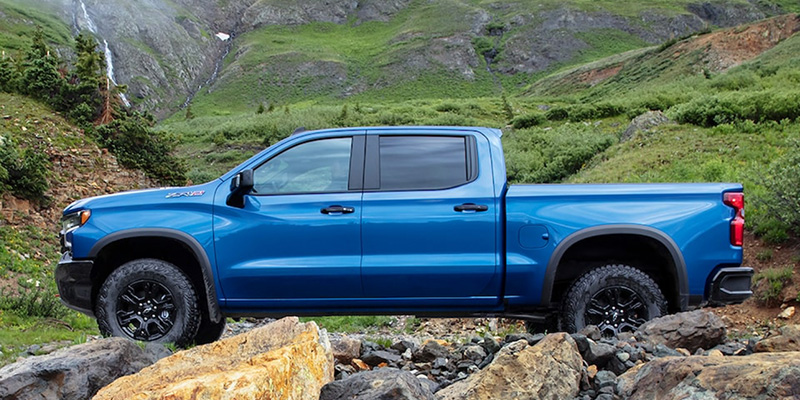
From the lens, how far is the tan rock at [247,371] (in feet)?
10.1

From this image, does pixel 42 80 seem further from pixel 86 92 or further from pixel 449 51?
pixel 449 51

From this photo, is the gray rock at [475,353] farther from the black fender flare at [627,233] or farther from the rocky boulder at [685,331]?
the rocky boulder at [685,331]

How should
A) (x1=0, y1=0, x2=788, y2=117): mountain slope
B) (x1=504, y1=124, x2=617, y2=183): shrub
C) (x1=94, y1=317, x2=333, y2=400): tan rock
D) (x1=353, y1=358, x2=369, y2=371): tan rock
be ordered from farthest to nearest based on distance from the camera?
(x1=0, y1=0, x2=788, y2=117): mountain slope < (x1=504, y1=124, x2=617, y2=183): shrub < (x1=353, y1=358, x2=369, y2=371): tan rock < (x1=94, y1=317, x2=333, y2=400): tan rock

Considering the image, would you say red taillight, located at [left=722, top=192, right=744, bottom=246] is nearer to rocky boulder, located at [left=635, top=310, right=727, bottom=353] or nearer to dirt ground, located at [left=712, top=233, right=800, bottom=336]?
rocky boulder, located at [left=635, top=310, right=727, bottom=353]

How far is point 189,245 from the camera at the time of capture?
5582mm

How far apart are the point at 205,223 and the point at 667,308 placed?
13.5ft

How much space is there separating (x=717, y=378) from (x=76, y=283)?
517 centimetres

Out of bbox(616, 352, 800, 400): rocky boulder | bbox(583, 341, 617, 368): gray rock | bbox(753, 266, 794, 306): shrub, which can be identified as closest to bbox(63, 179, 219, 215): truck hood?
bbox(583, 341, 617, 368): gray rock

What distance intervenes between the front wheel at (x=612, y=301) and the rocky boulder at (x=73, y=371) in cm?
342

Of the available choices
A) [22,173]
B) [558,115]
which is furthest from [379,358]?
[558,115]

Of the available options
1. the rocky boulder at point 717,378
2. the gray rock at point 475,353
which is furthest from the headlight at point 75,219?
the rocky boulder at point 717,378

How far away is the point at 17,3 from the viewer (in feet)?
380

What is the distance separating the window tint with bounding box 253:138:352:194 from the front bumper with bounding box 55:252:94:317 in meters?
1.69

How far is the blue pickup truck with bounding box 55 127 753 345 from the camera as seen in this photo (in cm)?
538
